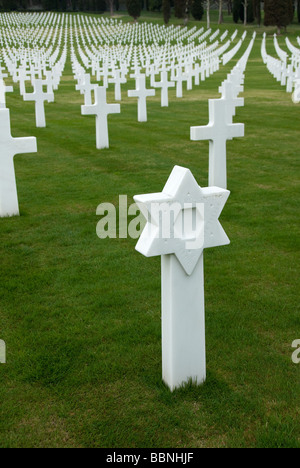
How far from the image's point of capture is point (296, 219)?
660 centimetres

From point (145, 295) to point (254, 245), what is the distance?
5.41ft

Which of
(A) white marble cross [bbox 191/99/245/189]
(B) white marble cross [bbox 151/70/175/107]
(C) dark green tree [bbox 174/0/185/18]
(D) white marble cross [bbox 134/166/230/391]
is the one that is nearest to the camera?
(D) white marble cross [bbox 134/166/230/391]

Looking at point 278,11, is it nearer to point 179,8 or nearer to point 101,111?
point 179,8

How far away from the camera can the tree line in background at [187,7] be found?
187 ft

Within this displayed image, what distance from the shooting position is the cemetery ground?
3.06m

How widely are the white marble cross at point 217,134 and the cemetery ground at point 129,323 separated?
1.30ft

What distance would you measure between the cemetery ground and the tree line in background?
53129mm

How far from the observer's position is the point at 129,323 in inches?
162

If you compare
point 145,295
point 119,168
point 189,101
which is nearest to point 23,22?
point 189,101

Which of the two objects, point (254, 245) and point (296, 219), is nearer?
point (254, 245)

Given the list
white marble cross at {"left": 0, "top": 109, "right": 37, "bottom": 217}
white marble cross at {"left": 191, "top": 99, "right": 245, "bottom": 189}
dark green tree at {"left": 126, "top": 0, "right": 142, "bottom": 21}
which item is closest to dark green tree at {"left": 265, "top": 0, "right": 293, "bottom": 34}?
dark green tree at {"left": 126, "top": 0, "right": 142, "bottom": 21}

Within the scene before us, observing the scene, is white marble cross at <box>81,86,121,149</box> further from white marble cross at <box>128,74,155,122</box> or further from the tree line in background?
the tree line in background
